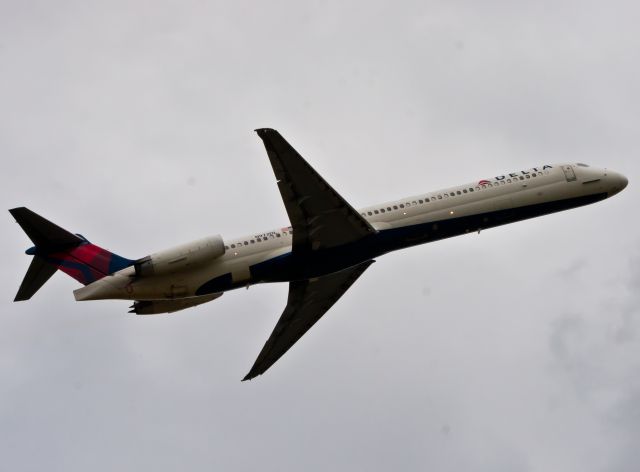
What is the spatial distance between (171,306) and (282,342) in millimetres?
8055

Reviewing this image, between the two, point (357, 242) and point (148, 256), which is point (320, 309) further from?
point (148, 256)

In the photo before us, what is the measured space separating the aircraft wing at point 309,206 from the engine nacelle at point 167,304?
5.68 m

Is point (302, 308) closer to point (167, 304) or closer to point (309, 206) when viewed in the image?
point (167, 304)

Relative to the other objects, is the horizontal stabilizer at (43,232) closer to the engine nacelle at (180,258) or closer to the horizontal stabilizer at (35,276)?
the horizontal stabilizer at (35,276)

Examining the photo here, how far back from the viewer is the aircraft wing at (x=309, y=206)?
4600 centimetres

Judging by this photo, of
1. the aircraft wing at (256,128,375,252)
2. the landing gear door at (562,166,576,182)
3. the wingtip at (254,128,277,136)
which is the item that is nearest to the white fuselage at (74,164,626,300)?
the landing gear door at (562,166,576,182)

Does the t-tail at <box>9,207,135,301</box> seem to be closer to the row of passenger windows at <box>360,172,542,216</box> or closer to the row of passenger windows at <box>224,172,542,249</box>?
the row of passenger windows at <box>224,172,542,249</box>

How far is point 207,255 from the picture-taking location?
48688mm

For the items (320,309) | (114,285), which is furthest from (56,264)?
(320,309)

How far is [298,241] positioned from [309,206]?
2093 millimetres

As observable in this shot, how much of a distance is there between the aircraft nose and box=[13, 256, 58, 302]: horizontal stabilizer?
2992 centimetres

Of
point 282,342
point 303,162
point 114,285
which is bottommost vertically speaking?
point 282,342

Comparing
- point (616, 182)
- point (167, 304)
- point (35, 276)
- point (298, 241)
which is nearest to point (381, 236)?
point (298, 241)

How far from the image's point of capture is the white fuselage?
4878cm
